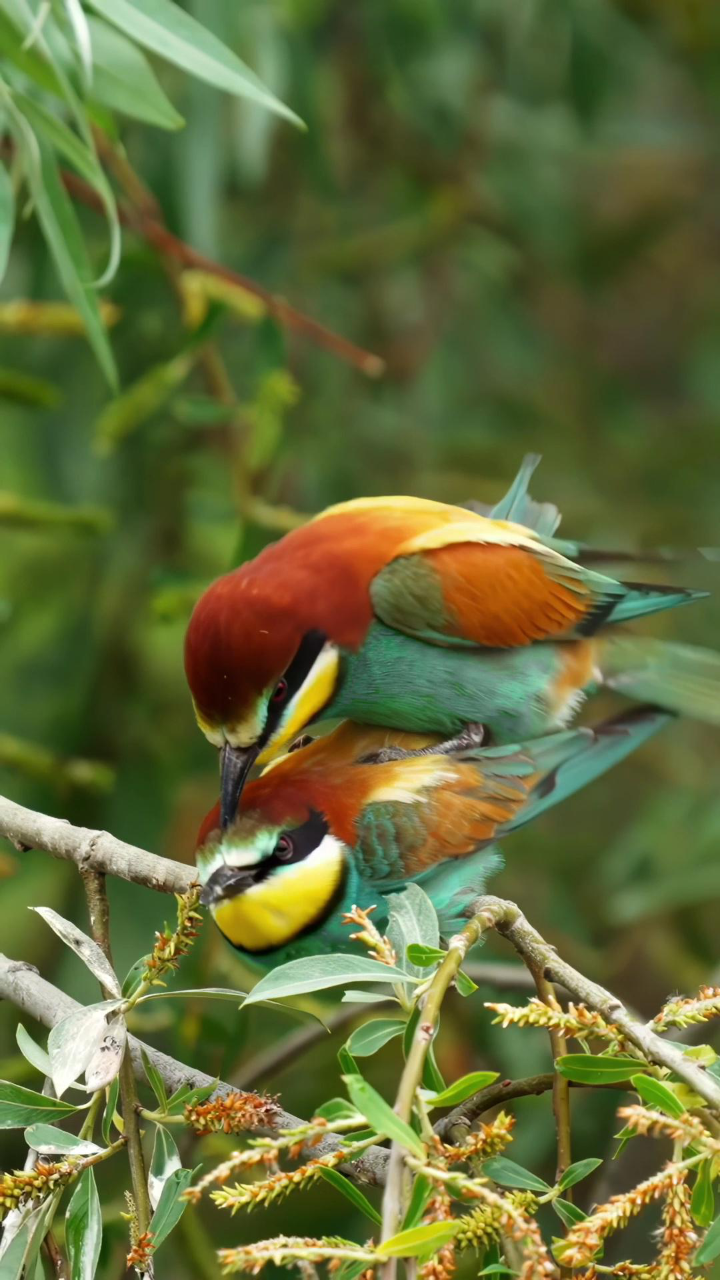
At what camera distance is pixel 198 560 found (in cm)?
235

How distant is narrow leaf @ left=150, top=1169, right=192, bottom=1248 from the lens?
2.71 ft

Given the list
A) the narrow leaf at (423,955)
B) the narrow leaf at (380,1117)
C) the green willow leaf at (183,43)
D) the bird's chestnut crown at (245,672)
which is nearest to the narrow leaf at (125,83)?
the green willow leaf at (183,43)

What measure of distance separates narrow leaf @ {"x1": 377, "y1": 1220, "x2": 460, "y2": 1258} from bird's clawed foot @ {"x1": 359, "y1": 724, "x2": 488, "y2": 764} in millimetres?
808

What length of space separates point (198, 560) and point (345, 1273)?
1.67 m

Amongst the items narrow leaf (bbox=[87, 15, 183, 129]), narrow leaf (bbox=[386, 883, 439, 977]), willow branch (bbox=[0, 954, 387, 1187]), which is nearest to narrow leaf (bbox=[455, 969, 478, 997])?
narrow leaf (bbox=[386, 883, 439, 977])

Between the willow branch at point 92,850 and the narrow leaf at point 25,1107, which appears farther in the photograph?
the willow branch at point 92,850

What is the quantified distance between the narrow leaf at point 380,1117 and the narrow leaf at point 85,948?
0.89 feet

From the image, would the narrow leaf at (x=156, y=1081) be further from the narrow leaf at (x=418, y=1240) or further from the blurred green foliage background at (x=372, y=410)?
the blurred green foliage background at (x=372, y=410)

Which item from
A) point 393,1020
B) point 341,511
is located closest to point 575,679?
point 341,511

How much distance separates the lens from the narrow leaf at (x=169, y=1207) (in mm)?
825

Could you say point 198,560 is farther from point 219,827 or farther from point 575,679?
point 219,827

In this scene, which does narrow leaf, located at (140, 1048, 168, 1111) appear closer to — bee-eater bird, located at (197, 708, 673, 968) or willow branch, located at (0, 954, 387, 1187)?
willow branch, located at (0, 954, 387, 1187)

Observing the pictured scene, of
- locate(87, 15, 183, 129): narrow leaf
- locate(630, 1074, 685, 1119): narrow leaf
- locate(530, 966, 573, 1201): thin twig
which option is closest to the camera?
locate(630, 1074, 685, 1119): narrow leaf

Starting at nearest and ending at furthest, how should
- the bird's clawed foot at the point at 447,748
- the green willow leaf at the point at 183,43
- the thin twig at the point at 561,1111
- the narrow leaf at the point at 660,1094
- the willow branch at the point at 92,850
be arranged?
the narrow leaf at the point at 660,1094 < the thin twig at the point at 561,1111 < the willow branch at the point at 92,850 < the green willow leaf at the point at 183,43 < the bird's clawed foot at the point at 447,748
